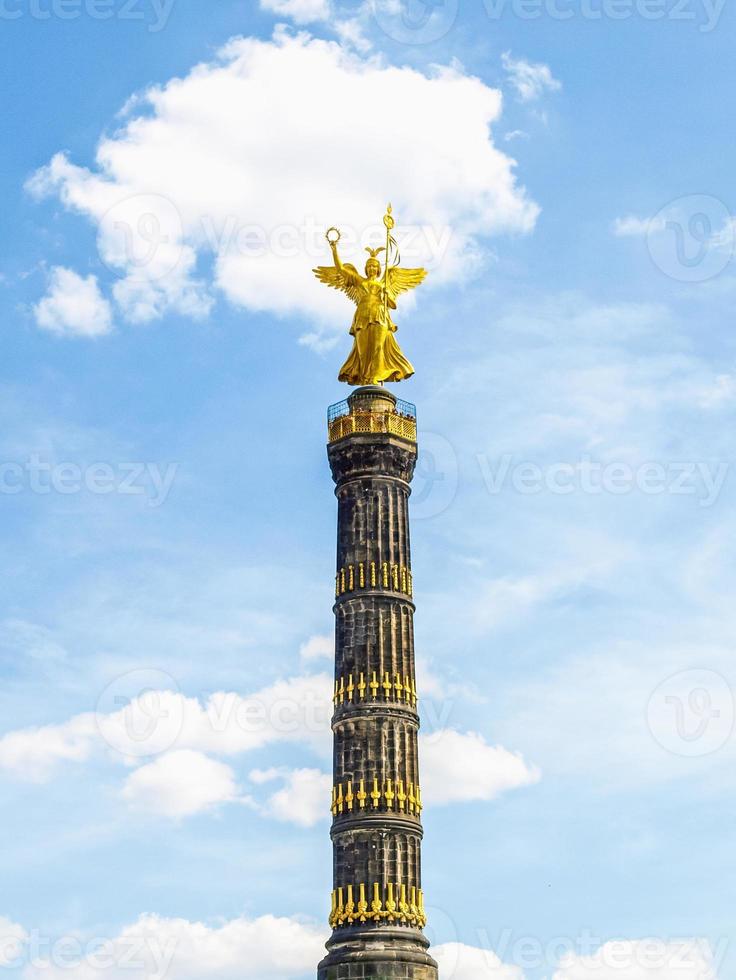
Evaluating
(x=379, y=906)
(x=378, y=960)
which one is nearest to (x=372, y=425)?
(x=379, y=906)

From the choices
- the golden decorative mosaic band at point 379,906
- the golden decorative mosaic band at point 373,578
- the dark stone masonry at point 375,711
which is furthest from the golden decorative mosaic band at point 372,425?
the golden decorative mosaic band at point 379,906

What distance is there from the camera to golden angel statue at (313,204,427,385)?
74.3m

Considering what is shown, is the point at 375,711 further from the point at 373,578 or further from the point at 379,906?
the point at 379,906

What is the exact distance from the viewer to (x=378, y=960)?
2450 inches

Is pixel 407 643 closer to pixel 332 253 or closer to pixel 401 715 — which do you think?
pixel 401 715

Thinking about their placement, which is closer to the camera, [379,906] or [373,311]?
[379,906]

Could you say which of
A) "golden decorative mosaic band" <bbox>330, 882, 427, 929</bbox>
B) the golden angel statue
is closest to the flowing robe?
the golden angel statue

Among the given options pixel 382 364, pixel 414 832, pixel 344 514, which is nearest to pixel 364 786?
pixel 414 832

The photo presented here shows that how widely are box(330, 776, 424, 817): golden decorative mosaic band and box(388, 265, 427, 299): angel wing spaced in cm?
2322

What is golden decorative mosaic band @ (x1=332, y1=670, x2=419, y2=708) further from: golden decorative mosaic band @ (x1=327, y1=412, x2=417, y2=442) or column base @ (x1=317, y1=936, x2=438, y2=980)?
golden decorative mosaic band @ (x1=327, y1=412, x2=417, y2=442)

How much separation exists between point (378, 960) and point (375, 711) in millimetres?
10099

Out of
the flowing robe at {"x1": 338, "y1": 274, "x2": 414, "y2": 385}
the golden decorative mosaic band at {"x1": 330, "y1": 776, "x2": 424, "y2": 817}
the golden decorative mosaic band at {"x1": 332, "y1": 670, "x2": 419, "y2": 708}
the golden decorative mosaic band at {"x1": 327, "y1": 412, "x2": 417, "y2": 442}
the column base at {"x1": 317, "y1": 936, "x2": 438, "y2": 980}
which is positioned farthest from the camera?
the flowing robe at {"x1": 338, "y1": 274, "x2": 414, "y2": 385}

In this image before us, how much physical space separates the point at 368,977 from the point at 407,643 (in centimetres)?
1412

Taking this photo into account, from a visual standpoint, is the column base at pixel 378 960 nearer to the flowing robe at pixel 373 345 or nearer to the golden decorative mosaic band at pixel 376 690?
the golden decorative mosaic band at pixel 376 690
